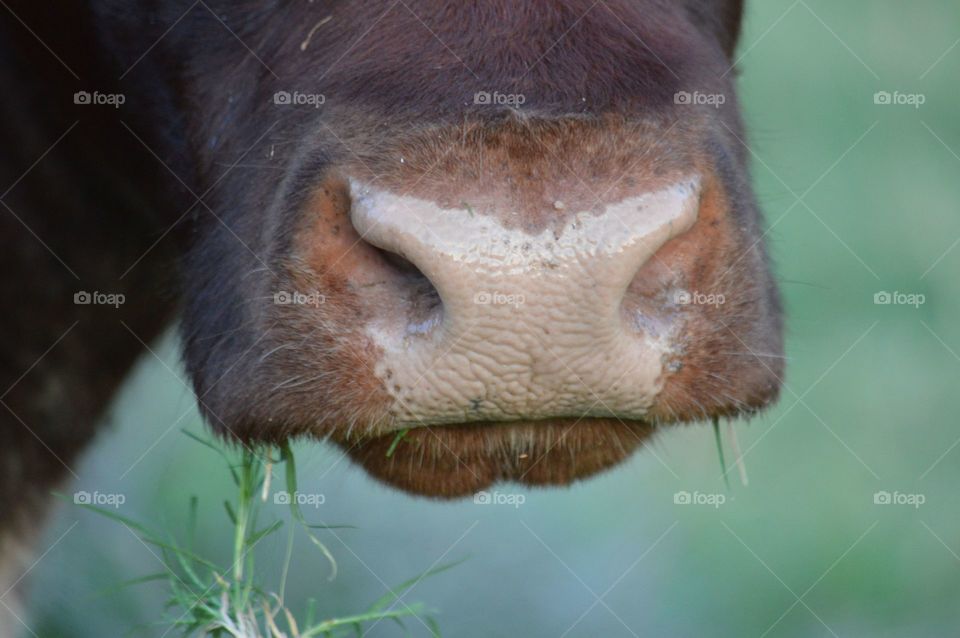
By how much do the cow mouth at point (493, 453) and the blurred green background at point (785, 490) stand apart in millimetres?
1692

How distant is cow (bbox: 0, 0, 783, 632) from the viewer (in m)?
1.92

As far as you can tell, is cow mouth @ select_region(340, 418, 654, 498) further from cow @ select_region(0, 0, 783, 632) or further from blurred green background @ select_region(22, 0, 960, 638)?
blurred green background @ select_region(22, 0, 960, 638)

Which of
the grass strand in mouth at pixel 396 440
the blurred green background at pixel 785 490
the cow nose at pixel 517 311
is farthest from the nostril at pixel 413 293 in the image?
the blurred green background at pixel 785 490

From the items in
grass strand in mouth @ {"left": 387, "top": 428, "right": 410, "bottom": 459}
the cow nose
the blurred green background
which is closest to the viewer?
the cow nose

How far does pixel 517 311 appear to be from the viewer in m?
1.93

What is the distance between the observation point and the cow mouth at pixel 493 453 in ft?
7.03

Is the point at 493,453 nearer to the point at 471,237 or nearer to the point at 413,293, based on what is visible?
the point at 413,293

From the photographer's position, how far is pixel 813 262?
5.71 meters

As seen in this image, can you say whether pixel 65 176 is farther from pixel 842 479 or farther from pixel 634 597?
pixel 842 479

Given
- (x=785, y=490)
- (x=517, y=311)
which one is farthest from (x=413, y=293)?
(x=785, y=490)

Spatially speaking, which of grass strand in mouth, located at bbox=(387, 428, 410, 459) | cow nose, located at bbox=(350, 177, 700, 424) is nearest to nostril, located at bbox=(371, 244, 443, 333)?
cow nose, located at bbox=(350, 177, 700, 424)

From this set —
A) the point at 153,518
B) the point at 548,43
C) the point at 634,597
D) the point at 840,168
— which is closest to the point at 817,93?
the point at 840,168

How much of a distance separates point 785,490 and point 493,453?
3087 millimetres

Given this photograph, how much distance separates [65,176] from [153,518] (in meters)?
1.82
